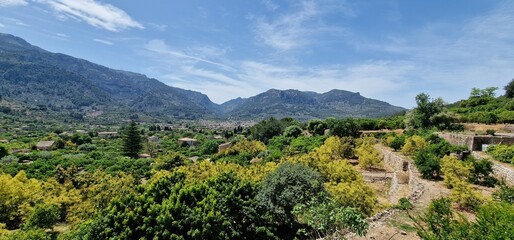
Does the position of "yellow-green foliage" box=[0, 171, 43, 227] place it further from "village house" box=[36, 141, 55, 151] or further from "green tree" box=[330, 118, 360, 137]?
"village house" box=[36, 141, 55, 151]

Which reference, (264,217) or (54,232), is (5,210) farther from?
(264,217)

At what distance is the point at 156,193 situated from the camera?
38.3 feet

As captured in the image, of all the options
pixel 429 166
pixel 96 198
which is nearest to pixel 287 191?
pixel 429 166

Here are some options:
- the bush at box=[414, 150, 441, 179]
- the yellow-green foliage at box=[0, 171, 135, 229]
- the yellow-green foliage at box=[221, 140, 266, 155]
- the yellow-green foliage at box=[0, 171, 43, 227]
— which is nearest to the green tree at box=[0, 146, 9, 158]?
the yellow-green foliage at box=[221, 140, 266, 155]

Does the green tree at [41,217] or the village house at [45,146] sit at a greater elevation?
the green tree at [41,217]

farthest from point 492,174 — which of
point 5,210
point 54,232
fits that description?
point 5,210

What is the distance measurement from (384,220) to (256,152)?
29643 mm

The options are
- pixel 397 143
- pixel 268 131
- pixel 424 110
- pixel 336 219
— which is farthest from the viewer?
pixel 268 131

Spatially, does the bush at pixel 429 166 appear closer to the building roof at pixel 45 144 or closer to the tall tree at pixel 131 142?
the tall tree at pixel 131 142

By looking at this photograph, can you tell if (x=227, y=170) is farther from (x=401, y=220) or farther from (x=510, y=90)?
(x=510, y=90)

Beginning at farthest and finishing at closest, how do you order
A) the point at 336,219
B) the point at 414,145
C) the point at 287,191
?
the point at 414,145 < the point at 287,191 < the point at 336,219

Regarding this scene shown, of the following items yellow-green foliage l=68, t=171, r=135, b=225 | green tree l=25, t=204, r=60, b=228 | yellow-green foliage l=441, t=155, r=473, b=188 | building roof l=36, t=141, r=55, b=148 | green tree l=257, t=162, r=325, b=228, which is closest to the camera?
green tree l=257, t=162, r=325, b=228

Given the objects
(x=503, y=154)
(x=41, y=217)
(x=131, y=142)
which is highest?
(x=503, y=154)

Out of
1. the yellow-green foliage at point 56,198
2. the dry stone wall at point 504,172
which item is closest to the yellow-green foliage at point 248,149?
the yellow-green foliage at point 56,198
